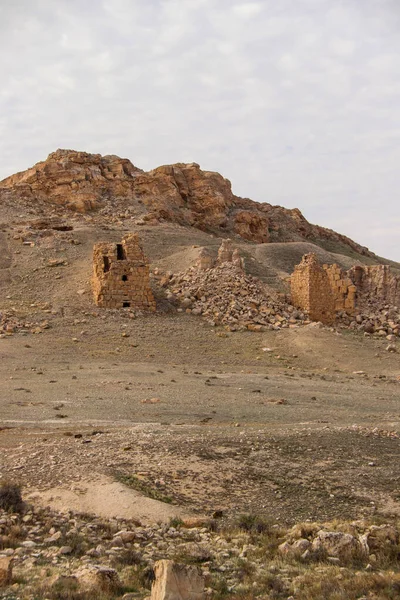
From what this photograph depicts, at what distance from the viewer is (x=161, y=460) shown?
334 inches

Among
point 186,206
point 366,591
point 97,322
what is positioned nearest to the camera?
point 366,591

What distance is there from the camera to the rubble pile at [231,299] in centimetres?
2378

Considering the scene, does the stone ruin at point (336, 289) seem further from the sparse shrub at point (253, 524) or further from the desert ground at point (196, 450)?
the sparse shrub at point (253, 524)

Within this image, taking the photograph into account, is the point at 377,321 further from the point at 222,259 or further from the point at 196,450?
the point at 196,450

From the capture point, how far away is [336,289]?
27359 mm

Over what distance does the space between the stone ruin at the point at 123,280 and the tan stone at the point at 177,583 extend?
1942 centimetres

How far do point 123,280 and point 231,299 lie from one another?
4.01 m

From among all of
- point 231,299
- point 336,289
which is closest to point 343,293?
point 336,289

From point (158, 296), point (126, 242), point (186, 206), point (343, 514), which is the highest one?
point (186, 206)

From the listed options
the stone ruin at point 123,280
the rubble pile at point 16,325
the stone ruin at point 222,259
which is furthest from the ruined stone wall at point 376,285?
the rubble pile at point 16,325

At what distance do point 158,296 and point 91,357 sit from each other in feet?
21.5

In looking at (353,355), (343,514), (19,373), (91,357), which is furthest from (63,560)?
(353,355)

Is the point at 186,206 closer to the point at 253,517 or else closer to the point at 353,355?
the point at 353,355

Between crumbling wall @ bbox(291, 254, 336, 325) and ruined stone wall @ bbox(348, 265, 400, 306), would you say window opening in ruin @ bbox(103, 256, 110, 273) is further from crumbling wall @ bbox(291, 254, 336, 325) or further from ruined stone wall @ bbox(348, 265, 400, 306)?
ruined stone wall @ bbox(348, 265, 400, 306)
